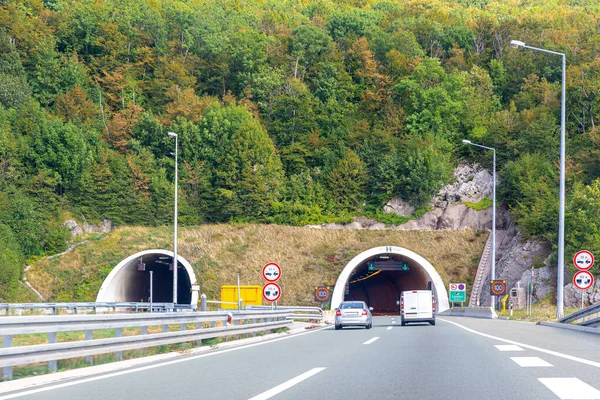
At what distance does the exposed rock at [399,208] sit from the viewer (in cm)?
6838

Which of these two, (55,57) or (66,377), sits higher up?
(55,57)

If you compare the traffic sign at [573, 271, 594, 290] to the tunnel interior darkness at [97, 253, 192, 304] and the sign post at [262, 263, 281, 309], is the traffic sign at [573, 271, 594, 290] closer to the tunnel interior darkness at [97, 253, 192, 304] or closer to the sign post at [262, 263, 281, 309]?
the sign post at [262, 263, 281, 309]

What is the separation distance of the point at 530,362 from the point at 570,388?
3.44m

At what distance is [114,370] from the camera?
40.7 feet

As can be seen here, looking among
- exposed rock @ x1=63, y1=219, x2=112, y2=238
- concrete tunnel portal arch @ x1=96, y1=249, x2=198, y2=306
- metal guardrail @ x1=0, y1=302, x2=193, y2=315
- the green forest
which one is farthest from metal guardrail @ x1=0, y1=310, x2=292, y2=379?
exposed rock @ x1=63, y1=219, x2=112, y2=238

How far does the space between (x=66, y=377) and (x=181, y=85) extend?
76.7 meters

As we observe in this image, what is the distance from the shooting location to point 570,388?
28.4ft

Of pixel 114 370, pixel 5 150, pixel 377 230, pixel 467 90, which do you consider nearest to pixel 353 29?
pixel 467 90

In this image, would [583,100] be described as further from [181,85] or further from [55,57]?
[55,57]

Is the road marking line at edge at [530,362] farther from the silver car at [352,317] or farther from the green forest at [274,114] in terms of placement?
the green forest at [274,114]

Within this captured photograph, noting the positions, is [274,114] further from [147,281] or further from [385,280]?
[147,281]

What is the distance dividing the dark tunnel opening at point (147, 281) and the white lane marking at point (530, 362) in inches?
1709

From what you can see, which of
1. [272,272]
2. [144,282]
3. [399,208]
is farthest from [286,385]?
[399,208]

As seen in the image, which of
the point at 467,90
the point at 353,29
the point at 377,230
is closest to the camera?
the point at 377,230
